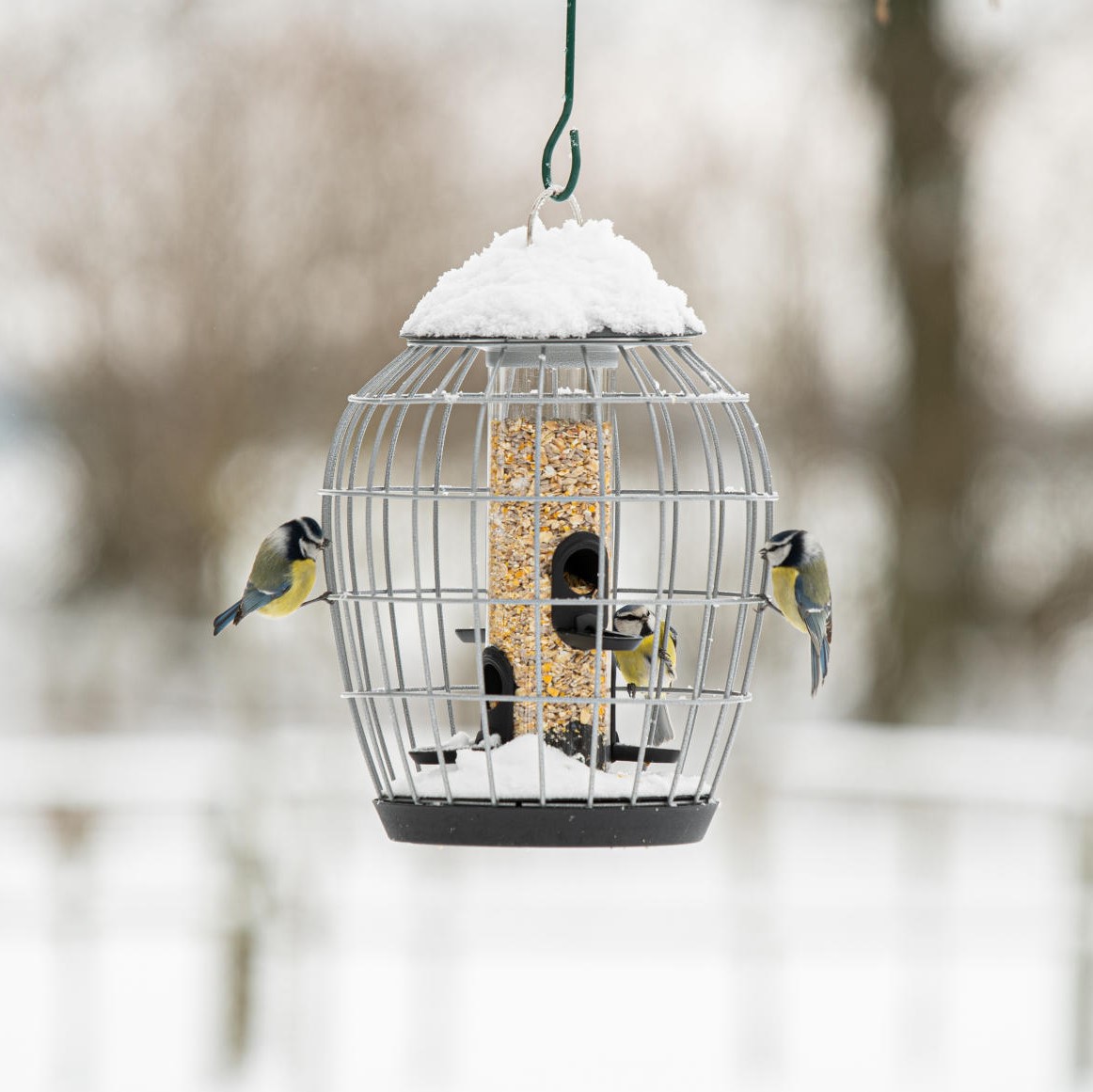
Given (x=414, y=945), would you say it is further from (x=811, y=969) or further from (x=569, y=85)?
(x=569, y=85)

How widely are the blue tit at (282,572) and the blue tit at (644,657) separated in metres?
0.71

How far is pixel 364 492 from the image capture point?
144 inches

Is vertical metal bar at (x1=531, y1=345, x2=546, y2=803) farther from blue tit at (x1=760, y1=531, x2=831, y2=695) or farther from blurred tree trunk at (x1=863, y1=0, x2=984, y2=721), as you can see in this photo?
blurred tree trunk at (x1=863, y1=0, x2=984, y2=721)

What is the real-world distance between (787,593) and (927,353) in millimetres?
6533

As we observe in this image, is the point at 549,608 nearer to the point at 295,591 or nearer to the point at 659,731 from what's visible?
the point at 659,731

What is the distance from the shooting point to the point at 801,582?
4.02m

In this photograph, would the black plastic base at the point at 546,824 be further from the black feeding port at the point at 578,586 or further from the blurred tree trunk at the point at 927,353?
the blurred tree trunk at the point at 927,353

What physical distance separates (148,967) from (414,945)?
156 centimetres

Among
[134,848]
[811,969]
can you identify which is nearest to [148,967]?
[134,848]

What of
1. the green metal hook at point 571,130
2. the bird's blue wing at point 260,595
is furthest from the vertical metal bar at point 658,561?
the bird's blue wing at point 260,595

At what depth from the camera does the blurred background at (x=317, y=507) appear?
8305 millimetres

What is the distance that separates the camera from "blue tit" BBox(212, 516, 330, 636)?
13.0 feet

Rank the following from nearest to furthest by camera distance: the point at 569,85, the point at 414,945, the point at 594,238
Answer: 1. the point at 569,85
2. the point at 594,238
3. the point at 414,945

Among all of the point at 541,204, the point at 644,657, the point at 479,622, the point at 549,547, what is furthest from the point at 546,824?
the point at 541,204
